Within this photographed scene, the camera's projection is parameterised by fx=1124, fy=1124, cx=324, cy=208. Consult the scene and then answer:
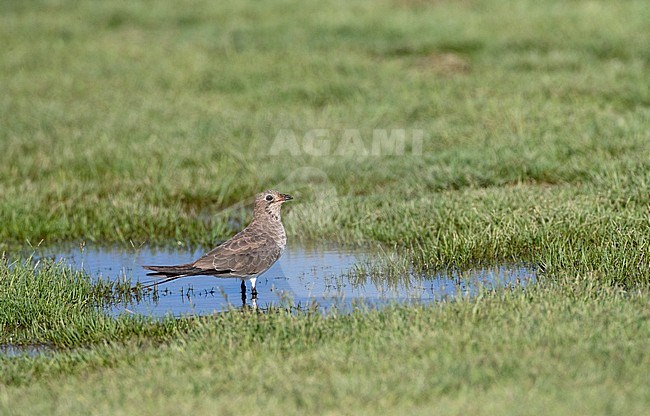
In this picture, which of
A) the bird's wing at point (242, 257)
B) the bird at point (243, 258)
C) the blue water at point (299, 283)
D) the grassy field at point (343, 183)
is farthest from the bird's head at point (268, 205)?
the grassy field at point (343, 183)

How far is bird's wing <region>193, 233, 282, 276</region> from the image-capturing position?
27.8ft

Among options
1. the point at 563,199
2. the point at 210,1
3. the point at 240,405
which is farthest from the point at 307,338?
the point at 210,1

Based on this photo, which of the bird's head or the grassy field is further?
the bird's head

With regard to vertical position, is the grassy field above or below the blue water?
above

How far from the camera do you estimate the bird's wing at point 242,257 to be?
334 inches

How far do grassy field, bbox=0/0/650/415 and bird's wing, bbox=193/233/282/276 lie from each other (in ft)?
3.07

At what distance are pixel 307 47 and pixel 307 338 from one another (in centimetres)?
1288

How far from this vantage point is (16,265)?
8.39 m

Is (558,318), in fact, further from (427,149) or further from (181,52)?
(181,52)

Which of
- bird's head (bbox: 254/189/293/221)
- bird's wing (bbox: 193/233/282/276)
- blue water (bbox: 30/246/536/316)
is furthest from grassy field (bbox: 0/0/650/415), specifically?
bird's head (bbox: 254/189/293/221)

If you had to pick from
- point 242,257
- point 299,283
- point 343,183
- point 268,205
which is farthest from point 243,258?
point 343,183

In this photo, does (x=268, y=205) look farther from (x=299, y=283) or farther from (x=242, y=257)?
(x=242, y=257)

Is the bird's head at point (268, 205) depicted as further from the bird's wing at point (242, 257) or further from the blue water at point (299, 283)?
the blue water at point (299, 283)

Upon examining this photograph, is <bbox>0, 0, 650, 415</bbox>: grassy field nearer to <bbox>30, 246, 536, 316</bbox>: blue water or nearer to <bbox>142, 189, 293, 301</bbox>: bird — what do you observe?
<bbox>30, 246, 536, 316</bbox>: blue water
